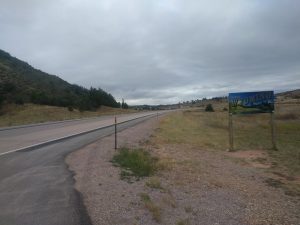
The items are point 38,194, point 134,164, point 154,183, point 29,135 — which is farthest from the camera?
point 29,135

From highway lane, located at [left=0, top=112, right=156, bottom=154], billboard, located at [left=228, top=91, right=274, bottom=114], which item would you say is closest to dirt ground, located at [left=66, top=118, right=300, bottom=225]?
highway lane, located at [left=0, top=112, right=156, bottom=154]

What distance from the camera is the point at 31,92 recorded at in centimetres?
7450

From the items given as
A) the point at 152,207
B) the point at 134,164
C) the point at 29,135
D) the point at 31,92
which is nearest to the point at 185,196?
the point at 152,207

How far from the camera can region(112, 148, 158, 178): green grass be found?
1055 centimetres

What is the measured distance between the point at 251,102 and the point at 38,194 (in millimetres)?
15041

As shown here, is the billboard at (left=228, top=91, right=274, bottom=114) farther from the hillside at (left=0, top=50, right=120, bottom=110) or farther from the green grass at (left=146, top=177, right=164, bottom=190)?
the hillside at (left=0, top=50, right=120, bottom=110)

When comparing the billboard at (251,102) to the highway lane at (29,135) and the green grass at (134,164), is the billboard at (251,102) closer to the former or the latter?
the green grass at (134,164)

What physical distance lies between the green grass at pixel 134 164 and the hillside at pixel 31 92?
176ft

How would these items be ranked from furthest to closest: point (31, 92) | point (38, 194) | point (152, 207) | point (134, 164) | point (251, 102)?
point (31, 92), point (251, 102), point (134, 164), point (38, 194), point (152, 207)

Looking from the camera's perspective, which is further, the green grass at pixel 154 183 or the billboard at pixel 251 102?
the billboard at pixel 251 102

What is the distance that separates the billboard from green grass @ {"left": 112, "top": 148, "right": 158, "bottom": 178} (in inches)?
322

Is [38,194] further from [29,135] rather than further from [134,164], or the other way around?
[29,135]

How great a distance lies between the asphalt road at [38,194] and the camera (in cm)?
618

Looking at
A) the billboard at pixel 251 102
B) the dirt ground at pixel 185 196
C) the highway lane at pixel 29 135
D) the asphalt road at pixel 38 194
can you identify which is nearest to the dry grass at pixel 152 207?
the dirt ground at pixel 185 196
